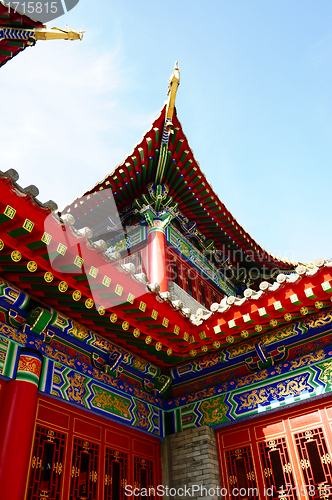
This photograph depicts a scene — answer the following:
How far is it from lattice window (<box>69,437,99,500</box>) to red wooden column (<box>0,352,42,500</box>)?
0.80m

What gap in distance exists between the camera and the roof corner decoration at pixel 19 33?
5520 mm

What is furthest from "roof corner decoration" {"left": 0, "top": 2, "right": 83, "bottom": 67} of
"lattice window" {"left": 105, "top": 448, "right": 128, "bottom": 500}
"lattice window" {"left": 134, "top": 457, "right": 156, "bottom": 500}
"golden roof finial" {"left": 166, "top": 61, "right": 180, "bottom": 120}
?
"lattice window" {"left": 134, "top": 457, "right": 156, "bottom": 500}

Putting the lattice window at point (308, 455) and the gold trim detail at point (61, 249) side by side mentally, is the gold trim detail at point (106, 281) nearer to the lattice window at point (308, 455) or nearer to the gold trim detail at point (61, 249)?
the gold trim detail at point (61, 249)

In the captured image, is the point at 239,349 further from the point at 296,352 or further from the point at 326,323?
the point at 326,323

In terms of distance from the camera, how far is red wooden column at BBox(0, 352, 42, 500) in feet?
12.4

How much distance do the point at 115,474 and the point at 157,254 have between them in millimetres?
3879

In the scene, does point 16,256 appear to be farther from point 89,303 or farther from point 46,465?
point 46,465

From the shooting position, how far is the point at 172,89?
7492mm

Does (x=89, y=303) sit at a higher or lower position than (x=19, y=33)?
lower

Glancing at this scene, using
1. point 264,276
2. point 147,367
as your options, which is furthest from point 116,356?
point 264,276

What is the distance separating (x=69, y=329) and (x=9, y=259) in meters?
1.44

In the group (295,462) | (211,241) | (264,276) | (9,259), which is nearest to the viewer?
(9,259)

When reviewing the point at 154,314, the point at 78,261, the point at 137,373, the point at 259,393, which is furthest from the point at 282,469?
the point at 78,261

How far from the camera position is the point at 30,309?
15.7ft
